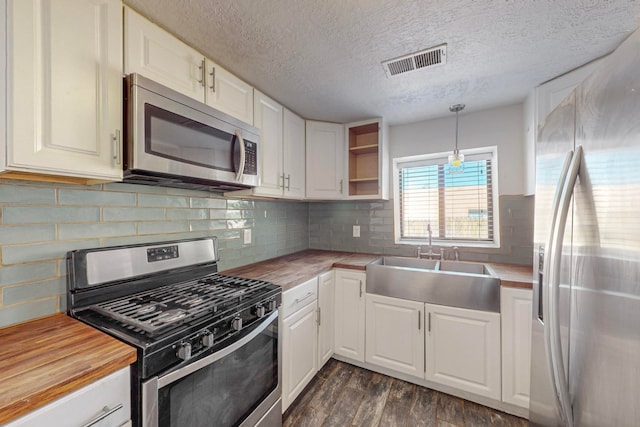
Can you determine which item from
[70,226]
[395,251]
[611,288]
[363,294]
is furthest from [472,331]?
[70,226]

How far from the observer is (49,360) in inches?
29.2

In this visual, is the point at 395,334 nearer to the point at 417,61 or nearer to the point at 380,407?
→ the point at 380,407

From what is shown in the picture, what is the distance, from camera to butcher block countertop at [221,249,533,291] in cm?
162

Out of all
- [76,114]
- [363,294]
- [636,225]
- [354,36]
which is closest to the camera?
[636,225]

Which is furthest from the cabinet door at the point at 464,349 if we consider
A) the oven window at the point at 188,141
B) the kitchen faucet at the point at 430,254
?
the oven window at the point at 188,141

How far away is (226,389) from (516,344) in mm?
1701

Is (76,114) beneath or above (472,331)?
above

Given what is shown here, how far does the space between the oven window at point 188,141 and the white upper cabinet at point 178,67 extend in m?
0.19

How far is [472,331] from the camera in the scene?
170 cm

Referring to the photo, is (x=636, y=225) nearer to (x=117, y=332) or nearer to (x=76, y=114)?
(x=117, y=332)

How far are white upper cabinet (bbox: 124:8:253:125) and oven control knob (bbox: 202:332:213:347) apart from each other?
3.75 feet

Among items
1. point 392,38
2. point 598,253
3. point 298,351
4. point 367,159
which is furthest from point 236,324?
point 367,159

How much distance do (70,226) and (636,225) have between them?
1843 millimetres

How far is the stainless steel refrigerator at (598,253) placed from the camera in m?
0.52
